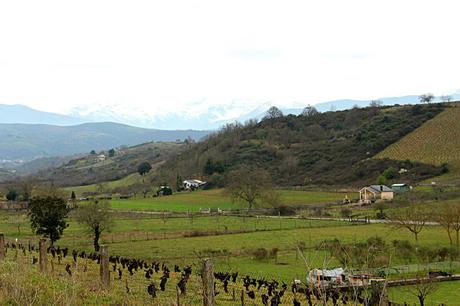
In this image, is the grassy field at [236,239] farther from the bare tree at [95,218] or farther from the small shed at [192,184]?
the small shed at [192,184]

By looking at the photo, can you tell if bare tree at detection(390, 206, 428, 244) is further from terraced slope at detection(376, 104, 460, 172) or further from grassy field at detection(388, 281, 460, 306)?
terraced slope at detection(376, 104, 460, 172)

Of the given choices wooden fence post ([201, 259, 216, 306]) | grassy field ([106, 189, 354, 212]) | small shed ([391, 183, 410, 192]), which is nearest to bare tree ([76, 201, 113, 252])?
wooden fence post ([201, 259, 216, 306])

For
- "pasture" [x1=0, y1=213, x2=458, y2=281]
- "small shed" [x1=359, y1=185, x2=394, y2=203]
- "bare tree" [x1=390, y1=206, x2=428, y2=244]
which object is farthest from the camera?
"small shed" [x1=359, y1=185, x2=394, y2=203]

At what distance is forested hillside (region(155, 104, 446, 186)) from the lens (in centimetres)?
12081

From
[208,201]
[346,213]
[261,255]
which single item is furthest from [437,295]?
[208,201]

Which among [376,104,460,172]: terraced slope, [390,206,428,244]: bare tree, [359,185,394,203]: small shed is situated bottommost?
[390,206,428,244]: bare tree

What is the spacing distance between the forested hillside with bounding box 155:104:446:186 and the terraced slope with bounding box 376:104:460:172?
324cm

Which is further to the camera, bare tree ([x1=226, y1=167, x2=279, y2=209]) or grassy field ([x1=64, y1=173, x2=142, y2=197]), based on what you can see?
grassy field ([x1=64, y1=173, x2=142, y2=197])

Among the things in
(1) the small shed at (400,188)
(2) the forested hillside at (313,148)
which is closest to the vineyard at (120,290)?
(1) the small shed at (400,188)

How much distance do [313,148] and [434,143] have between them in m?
32.9

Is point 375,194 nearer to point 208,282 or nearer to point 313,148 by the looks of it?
point 313,148

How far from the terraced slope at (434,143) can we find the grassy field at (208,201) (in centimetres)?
2545

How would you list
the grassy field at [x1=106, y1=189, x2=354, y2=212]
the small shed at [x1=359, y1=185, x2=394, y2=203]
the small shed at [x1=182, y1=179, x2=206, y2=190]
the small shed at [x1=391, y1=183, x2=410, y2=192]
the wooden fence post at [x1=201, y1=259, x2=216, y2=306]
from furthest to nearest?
1. the small shed at [x1=182, y1=179, x2=206, y2=190]
2. the small shed at [x1=391, y1=183, x2=410, y2=192]
3. the grassy field at [x1=106, y1=189, x2=354, y2=212]
4. the small shed at [x1=359, y1=185, x2=394, y2=203]
5. the wooden fence post at [x1=201, y1=259, x2=216, y2=306]

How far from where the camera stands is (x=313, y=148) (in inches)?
5684
